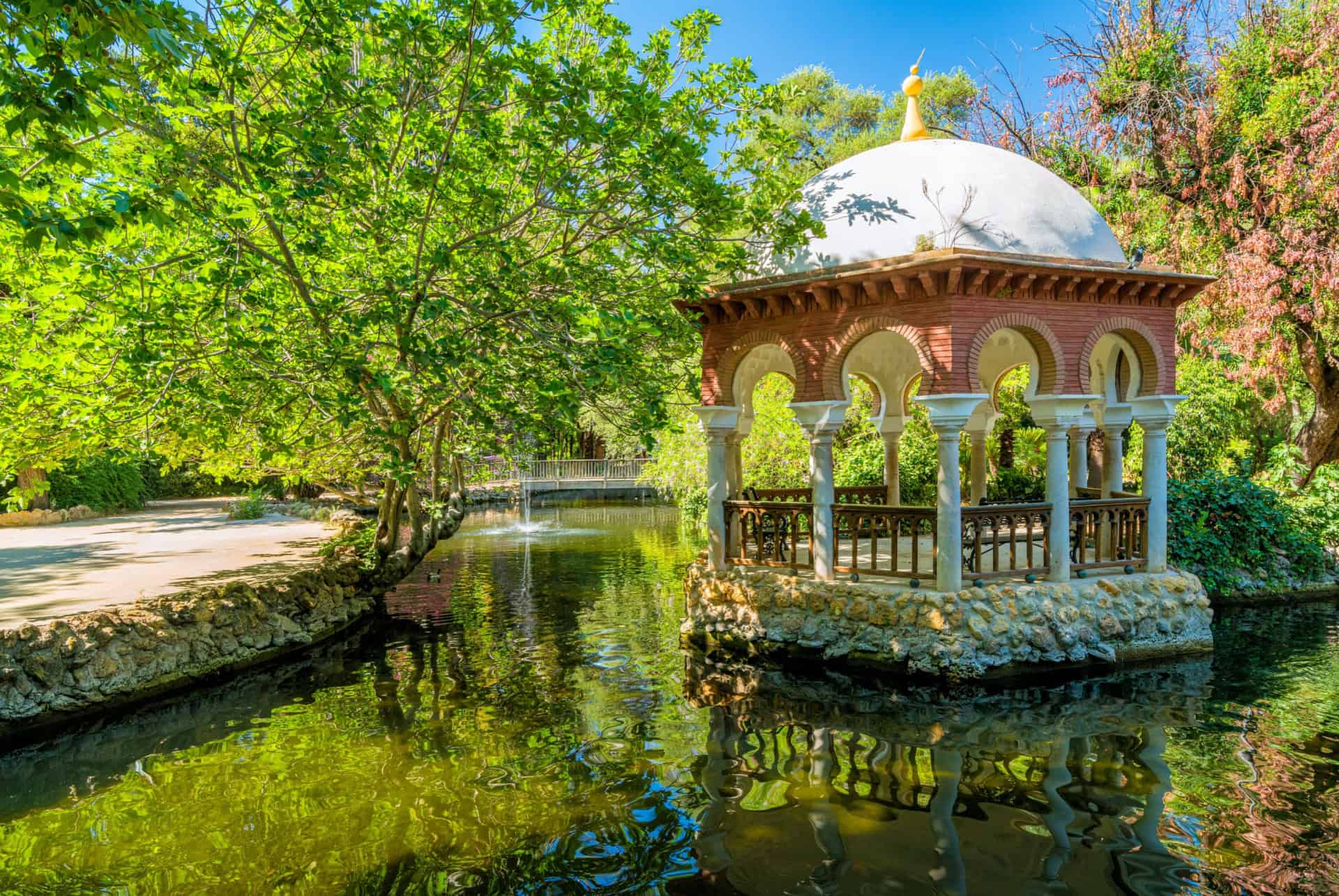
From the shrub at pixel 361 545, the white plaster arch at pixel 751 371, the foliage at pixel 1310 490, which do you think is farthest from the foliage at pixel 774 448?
the foliage at pixel 1310 490

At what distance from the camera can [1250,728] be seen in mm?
7281

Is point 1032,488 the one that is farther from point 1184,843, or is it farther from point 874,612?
point 1184,843

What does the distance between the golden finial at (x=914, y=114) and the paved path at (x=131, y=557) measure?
36.5ft

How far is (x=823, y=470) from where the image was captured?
996 centimetres

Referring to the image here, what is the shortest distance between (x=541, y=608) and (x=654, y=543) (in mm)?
8722

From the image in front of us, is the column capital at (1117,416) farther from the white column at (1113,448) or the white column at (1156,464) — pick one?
the white column at (1156,464)

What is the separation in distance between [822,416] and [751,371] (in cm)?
260

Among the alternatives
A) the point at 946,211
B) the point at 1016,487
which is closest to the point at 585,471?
the point at 1016,487

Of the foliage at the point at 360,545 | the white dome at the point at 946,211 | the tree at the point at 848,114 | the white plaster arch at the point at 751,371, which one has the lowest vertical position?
the foliage at the point at 360,545

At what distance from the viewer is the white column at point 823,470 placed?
32.2ft

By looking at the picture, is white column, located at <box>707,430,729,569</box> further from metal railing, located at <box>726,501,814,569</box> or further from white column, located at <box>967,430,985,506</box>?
white column, located at <box>967,430,985,506</box>

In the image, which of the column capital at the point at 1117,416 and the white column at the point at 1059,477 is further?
the column capital at the point at 1117,416

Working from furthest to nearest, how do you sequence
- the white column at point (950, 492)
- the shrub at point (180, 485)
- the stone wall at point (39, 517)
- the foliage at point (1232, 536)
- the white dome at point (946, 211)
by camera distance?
the shrub at point (180, 485) → the stone wall at point (39, 517) → the foliage at point (1232, 536) → the white dome at point (946, 211) → the white column at point (950, 492)

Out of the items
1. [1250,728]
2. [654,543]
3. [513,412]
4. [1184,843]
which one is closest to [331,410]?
[513,412]
